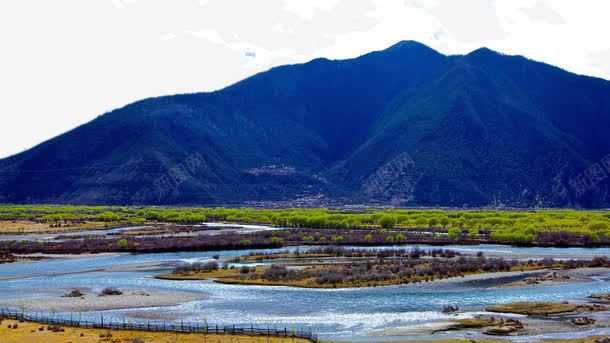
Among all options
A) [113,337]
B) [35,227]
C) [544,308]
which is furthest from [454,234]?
[35,227]

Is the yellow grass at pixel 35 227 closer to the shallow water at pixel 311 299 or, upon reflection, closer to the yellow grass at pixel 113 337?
the shallow water at pixel 311 299

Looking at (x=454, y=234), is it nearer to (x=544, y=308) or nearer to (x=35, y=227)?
(x=544, y=308)

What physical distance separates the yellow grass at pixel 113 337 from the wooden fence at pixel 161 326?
0.77 m

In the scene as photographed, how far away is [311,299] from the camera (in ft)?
190

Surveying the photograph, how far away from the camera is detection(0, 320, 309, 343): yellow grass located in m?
41.8

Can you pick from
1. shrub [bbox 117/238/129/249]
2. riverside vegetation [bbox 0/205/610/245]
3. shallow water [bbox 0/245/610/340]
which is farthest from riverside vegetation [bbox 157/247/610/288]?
riverside vegetation [bbox 0/205/610/245]

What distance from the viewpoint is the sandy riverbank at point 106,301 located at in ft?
185

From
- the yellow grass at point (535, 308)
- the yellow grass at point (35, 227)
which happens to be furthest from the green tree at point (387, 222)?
the yellow grass at point (535, 308)

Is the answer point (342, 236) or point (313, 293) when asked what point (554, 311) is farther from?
point (342, 236)

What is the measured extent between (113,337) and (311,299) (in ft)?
62.2

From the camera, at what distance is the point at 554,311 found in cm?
4944

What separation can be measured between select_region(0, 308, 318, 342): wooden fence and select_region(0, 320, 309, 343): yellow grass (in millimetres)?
773

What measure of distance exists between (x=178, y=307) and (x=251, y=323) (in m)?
9.78

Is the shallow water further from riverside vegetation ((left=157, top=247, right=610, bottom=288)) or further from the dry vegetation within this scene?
riverside vegetation ((left=157, top=247, right=610, bottom=288))
